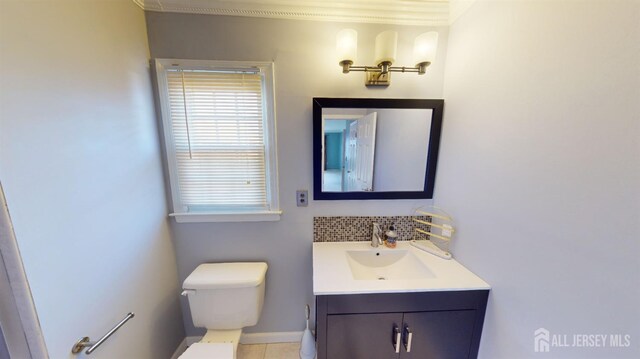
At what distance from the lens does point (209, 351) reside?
1.12m

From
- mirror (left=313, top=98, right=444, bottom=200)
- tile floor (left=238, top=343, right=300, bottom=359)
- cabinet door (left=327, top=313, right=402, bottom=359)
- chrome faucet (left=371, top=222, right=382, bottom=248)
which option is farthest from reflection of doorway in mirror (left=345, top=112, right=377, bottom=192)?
tile floor (left=238, top=343, right=300, bottom=359)

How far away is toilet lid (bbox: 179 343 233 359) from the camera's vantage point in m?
1.09

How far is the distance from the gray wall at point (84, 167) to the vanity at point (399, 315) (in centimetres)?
96

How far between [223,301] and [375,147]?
138 cm

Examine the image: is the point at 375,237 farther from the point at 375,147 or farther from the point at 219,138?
the point at 219,138

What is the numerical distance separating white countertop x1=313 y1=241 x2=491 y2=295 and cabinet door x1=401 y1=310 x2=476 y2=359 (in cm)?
15

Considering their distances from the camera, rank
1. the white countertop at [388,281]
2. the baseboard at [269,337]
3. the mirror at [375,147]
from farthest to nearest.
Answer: the baseboard at [269,337], the mirror at [375,147], the white countertop at [388,281]

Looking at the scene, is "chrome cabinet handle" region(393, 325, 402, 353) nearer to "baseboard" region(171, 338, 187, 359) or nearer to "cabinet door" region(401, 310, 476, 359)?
"cabinet door" region(401, 310, 476, 359)

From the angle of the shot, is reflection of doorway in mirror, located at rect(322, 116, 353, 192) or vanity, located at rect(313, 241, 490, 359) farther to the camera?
reflection of doorway in mirror, located at rect(322, 116, 353, 192)

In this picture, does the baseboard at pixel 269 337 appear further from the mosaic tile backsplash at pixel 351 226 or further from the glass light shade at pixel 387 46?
the glass light shade at pixel 387 46

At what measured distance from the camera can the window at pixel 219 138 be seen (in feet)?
3.96

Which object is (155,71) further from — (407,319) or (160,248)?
(407,319)

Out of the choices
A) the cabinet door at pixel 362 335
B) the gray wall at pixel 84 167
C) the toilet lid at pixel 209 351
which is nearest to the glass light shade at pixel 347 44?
the gray wall at pixel 84 167

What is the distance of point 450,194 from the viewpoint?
1.25m
